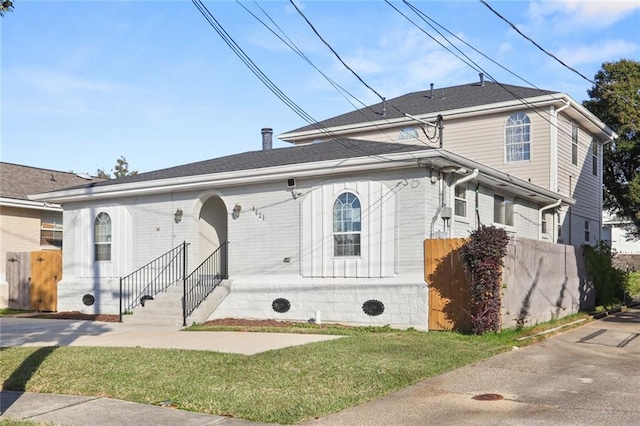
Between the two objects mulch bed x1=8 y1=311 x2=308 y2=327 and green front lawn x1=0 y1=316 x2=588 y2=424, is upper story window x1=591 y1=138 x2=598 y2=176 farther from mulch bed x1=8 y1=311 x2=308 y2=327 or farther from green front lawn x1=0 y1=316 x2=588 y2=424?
green front lawn x1=0 y1=316 x2=588 y2=424

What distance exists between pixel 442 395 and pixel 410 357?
2.19 m

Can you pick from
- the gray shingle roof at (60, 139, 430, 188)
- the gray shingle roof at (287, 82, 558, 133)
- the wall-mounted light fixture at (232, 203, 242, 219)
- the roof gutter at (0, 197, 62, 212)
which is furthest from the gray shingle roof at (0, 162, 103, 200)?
the gray shingle roof at (287, 82, 558, 133)

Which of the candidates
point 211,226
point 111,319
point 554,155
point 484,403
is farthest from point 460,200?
point 111,319

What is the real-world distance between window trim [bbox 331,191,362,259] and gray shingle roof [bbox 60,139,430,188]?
976 mm

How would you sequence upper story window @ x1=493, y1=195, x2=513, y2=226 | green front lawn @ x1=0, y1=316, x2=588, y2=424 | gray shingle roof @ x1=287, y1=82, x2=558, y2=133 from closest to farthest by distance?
green front lawn @ x1=0, y1=316, x2=588, y2=424 → upper story window @ x1=493, y1=195, x2=513, y2=226 → gray shingle roof @ x1=287, y1=82, x2=558, y2=133

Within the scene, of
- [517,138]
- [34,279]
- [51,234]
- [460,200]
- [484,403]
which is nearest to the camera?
[484,403]

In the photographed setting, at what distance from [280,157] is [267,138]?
4829 millimetres

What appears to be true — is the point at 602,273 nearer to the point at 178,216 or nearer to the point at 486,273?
the point at 486,273

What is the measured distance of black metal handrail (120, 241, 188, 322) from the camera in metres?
18.2

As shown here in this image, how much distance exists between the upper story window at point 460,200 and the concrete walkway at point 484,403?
5606mm

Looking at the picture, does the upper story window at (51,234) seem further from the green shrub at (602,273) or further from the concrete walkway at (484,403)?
the green shrub at (602,273)

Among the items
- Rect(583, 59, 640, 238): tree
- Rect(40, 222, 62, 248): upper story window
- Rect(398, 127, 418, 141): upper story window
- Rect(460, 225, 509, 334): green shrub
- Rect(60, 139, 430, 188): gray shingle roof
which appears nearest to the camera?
Rect(460, 225, 509, 334): green shrub

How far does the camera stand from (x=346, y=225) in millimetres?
15719

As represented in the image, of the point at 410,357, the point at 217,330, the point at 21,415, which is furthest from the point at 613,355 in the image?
the point at 21,415
